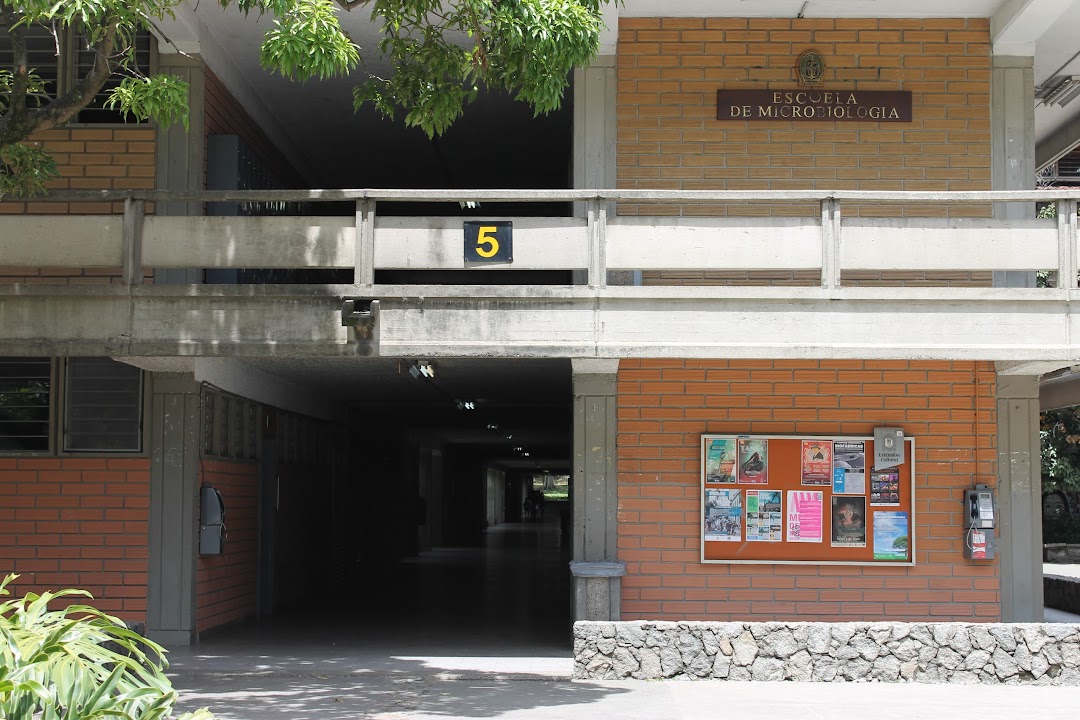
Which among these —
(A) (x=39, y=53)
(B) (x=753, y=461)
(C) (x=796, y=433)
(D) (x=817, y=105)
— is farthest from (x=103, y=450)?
(D) (x=817, y=105)

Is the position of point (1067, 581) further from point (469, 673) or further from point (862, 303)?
point (469, 673)

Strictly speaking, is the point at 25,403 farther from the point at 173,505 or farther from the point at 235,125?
the point at 235,125

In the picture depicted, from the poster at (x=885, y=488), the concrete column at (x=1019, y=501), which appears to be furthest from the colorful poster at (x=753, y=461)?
the concrete column at (x=1019, y=501)

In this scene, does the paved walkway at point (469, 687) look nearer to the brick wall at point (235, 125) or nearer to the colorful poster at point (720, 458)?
the colorful poster at point (720, 458)

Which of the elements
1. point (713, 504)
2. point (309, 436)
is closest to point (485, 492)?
point (309, 436)

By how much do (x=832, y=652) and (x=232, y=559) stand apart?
6944 millimetres

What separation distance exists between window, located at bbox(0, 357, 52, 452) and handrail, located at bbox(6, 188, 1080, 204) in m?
2.35

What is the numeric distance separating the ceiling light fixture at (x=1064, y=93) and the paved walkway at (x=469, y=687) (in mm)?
6522

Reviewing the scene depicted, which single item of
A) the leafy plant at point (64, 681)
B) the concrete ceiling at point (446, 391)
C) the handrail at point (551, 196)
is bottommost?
the leafy plant at point (64, 681)

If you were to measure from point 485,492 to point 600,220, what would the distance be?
41326 mm

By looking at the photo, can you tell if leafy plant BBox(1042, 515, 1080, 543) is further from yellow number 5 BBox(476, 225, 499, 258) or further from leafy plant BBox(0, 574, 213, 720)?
leafy plant BBox(0, 574, 213, 720)

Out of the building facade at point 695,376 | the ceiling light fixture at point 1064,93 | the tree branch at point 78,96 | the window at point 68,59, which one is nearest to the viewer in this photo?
the tree branch at point 78,96

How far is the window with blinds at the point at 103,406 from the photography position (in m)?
12.3

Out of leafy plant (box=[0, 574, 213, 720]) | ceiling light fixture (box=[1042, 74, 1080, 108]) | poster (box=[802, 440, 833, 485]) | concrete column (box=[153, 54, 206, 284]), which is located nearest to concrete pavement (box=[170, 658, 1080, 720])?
poster (box=[802, 440, 833, 485])
